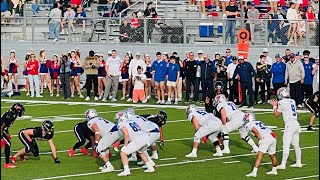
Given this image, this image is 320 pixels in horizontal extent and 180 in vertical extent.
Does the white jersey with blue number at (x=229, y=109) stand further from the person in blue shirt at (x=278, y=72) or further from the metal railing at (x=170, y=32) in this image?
the metal railing at (x=170, y=32)

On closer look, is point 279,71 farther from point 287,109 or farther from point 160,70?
point 287,109

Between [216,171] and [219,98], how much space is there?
276cm

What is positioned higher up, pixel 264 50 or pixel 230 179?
pixel 264 50

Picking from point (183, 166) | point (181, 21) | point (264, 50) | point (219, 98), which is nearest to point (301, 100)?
point (264, 50)

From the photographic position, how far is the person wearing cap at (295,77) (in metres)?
29.1

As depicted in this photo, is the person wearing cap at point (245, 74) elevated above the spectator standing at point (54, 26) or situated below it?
below

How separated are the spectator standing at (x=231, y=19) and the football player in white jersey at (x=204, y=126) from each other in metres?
13.6

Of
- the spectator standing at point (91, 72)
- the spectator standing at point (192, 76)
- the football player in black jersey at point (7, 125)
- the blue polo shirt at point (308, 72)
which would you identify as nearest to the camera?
the football player in black jersey at point (7, 125)

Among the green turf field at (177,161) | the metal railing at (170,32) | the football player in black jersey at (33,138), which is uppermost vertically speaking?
the metal railing at (170,32)

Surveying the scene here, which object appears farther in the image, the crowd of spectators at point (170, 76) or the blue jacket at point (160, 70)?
the blue jacket at point (160, 70)

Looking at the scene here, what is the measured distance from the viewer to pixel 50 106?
1228 inches

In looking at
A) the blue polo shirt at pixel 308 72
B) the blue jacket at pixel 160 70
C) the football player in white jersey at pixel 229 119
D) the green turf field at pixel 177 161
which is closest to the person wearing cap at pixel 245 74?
the blue polo shirt at pixel 308 72

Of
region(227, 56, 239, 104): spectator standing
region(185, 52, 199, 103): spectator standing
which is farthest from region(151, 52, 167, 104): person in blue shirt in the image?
region(227, 56, 239, 104): spectator standing

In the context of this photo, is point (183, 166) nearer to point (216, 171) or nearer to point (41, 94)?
point (216, 171)
